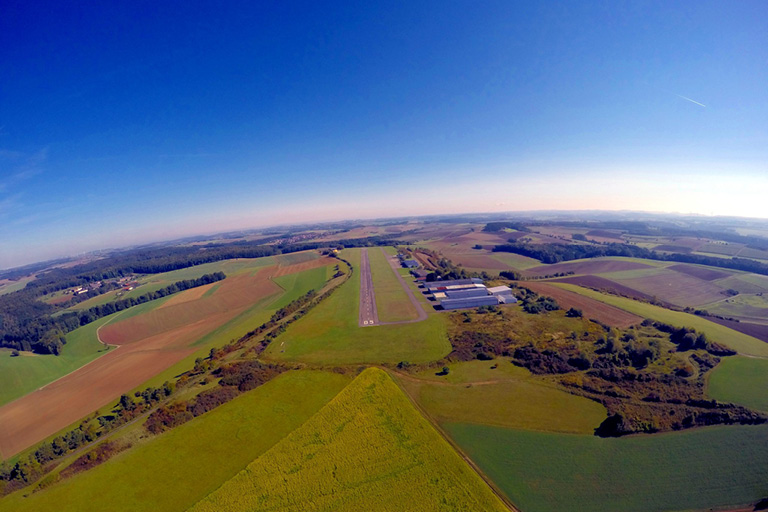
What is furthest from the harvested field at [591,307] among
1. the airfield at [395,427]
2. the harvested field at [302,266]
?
the harvested field at [302,266]

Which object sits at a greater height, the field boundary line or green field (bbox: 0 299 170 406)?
green field (bbox: 0 299 170 406)

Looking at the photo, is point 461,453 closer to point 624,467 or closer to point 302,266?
point 624,467

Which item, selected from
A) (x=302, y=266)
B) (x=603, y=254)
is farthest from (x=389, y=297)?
(x=603, y=254)

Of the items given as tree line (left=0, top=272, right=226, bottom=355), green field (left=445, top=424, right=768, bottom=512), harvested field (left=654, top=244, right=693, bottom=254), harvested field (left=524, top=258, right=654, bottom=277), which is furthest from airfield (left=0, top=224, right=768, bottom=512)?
harvested field (left=654, top=244, right=693, bottom=254)

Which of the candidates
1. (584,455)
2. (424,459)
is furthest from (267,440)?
(584,455)

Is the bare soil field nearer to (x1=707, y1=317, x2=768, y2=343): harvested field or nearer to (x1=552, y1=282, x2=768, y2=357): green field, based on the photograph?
(x1=552, y1=282, x2=768, y2=357): green field

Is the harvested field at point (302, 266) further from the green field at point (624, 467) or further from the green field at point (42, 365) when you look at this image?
the green field at point (624, 467)
